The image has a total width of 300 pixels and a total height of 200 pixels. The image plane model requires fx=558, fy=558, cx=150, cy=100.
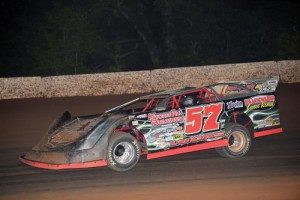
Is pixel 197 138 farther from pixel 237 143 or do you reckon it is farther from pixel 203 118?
pixel 237 143

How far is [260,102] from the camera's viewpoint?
9.80m

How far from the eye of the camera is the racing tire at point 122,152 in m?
8.52

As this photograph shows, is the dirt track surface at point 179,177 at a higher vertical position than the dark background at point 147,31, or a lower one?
lower

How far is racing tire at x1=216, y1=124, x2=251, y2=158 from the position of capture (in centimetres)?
951

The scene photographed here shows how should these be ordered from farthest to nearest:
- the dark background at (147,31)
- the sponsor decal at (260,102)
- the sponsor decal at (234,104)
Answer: the dark background at (147,31), the sponsor decal at (260,102), the sponsor decal at (234,104)

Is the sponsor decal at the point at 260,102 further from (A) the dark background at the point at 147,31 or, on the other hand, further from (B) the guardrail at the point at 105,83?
(A) the dark background at the point at 147,31

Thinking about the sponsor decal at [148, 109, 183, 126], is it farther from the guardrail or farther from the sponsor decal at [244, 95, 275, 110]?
the guardrail

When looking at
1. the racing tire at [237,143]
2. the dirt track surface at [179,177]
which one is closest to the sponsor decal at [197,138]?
the racing tire at [237,143]

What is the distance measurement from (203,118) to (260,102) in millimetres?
1259

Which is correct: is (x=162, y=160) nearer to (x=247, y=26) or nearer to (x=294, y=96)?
(x=294, y=96)

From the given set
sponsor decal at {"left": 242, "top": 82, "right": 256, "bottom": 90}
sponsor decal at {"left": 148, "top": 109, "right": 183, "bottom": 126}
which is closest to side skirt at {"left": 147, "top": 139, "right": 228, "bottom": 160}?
sponsor decal at {"left": 148, "top": 109, "right": 183, "bottom": 126}

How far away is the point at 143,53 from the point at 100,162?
23755mm

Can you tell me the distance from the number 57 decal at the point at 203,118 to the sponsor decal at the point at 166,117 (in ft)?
0.48

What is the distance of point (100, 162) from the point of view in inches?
332
